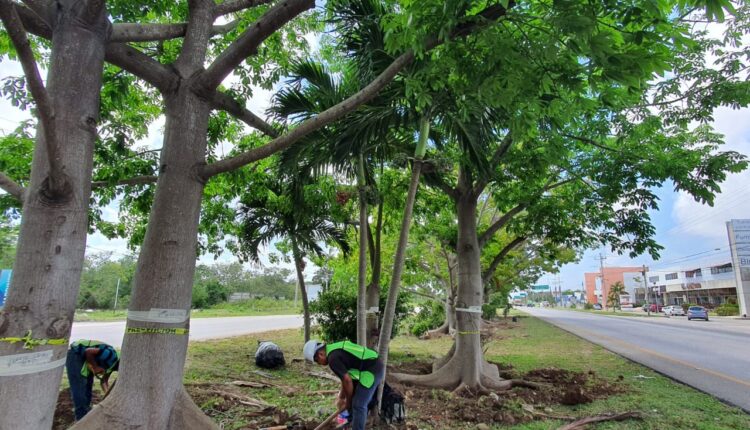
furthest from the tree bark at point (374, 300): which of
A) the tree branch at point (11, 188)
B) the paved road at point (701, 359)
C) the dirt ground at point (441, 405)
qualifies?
the paved road at point (701, 359)

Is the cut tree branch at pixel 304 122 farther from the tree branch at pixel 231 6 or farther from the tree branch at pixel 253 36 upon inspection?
the tree branch at pixel 231 6

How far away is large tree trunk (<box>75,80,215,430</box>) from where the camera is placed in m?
2.87

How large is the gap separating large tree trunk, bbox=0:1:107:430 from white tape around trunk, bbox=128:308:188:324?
2.16 feet

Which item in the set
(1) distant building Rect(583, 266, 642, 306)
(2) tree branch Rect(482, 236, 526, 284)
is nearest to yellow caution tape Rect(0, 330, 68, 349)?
(2) tree branch Rect(482, 236, 526, 284)

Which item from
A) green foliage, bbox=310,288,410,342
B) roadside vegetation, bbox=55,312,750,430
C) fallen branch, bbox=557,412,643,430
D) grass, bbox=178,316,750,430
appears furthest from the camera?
green foliage, bbox=310,288,410,342

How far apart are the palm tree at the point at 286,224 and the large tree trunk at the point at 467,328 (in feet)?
9.03

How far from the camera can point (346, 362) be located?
4.73 metres

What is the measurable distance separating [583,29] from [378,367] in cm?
393

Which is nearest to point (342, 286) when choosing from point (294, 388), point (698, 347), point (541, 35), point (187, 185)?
point (294, 388)

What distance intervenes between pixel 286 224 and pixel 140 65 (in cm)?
695

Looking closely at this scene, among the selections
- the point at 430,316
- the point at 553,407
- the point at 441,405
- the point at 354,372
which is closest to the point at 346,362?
the point at 354,372

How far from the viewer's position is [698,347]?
1494cm

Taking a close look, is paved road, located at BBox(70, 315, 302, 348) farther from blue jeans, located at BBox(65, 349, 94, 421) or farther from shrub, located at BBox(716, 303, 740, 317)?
shrub, located at BBox(716, 303, 740, 317)

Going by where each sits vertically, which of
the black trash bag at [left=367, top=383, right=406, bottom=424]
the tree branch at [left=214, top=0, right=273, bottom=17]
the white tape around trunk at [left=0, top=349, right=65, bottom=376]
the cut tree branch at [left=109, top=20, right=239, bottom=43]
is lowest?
the black trash bag at [left=367, top=383, right=406, bottom=424]
